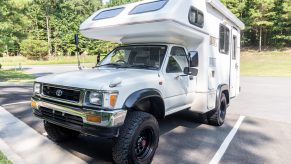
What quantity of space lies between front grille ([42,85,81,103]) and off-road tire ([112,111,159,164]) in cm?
83

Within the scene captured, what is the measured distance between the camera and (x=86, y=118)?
12.6 ft

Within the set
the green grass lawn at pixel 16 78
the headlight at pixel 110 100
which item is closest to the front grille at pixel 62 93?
the headlight at pixel 110 100

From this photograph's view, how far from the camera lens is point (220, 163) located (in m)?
4.57

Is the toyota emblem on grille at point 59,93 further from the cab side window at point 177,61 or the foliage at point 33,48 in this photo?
the foliage at point 33,48

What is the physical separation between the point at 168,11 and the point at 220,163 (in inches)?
107

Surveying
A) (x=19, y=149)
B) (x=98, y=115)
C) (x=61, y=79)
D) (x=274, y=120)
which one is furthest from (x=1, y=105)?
(x=274, y=120)

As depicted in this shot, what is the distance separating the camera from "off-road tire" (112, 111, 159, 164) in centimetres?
397

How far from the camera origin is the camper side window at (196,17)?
17.8 ft

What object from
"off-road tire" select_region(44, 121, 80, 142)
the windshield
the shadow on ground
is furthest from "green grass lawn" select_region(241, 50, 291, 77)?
"off-road tire" select_region(44, 121, 80, 142)

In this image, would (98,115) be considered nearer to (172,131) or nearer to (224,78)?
(172,131)

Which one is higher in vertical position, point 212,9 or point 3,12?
point 3,12

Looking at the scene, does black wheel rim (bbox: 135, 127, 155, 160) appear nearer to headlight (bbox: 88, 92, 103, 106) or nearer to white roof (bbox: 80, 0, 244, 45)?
headlight (bbox: 88, 92, 103, 106)

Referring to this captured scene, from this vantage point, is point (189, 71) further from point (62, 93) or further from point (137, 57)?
point (62, 93)

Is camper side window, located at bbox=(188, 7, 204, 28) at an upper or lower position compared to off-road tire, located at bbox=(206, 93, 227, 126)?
upper
